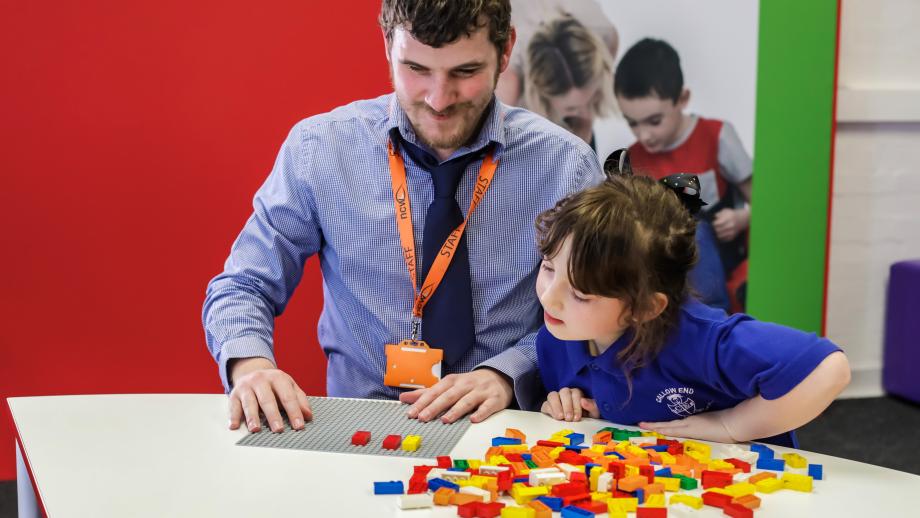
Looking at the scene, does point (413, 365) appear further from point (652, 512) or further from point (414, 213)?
point (652, 512)

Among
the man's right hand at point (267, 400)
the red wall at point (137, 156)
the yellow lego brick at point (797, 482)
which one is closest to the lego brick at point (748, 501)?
the yellow lego brick at point (797, 482)

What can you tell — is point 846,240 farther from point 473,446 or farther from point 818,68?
point 473,446

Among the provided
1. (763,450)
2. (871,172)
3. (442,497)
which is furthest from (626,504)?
(871,172)

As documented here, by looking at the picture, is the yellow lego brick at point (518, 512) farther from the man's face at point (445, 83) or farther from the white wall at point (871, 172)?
the white wall at point (871, 172)

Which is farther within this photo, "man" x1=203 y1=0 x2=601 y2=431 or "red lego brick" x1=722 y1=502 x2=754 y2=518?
"man" x1=203 y1=0 x2=601 y2=431

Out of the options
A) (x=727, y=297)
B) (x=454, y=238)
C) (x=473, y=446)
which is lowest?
(x=727, y=297)

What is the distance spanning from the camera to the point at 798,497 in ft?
4.42

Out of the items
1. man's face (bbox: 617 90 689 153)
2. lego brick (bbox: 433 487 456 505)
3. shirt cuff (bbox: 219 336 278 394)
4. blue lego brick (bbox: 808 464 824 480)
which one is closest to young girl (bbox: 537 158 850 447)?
blue lego brick (bbox: 808 464 824 480)

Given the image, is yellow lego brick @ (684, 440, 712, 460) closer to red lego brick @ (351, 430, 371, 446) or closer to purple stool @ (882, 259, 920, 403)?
red lego brick @ (351, 430, 371, 446)

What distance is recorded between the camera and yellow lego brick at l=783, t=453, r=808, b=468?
56.8 inches

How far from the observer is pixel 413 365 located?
1962 millimetres

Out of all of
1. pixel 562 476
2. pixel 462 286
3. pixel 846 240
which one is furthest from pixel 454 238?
pixel 846 240

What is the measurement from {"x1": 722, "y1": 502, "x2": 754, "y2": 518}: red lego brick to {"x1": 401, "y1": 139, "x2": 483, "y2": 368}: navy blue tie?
0.86 meters

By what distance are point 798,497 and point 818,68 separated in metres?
3.25
